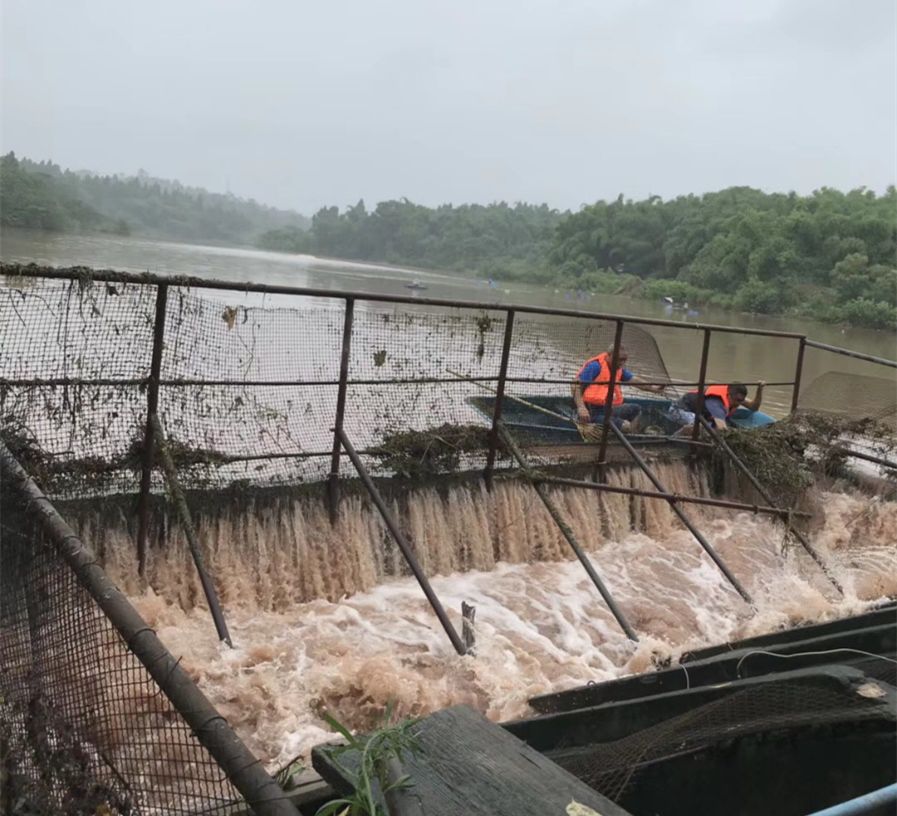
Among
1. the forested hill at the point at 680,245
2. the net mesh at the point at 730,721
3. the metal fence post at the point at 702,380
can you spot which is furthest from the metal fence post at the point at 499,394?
the forested hill at the point at 680,245

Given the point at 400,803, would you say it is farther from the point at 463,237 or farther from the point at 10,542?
the point at 463,237

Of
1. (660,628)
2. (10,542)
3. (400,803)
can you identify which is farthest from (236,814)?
(660,628)

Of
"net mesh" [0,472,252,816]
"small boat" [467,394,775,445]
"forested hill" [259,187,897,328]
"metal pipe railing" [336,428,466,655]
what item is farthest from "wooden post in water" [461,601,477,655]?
"forested hill" [259,187,897,328]

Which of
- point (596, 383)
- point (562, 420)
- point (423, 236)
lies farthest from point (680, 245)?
point (596, 383)

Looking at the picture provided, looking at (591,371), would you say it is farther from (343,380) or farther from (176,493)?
(176,493)

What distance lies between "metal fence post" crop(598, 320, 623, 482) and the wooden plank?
19.6 feet

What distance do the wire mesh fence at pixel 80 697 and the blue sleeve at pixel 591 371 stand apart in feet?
21.2

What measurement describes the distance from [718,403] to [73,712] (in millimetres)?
8679

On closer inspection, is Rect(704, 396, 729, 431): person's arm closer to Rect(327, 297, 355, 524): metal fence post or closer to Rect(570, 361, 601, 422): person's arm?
Rect(570, 361, 601, 422): person's arm

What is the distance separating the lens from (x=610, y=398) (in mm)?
7789

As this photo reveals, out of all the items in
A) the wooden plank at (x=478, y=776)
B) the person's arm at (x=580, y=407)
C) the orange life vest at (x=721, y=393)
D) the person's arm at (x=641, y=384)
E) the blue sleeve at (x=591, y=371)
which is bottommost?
the wooden plank at (x=478, y=776)

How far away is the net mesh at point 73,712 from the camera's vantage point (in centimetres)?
204

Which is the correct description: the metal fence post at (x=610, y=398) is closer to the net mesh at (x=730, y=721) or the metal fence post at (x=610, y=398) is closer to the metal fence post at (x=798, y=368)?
the metal fence post at (x=798, y=368)

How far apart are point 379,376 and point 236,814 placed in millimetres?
5077
